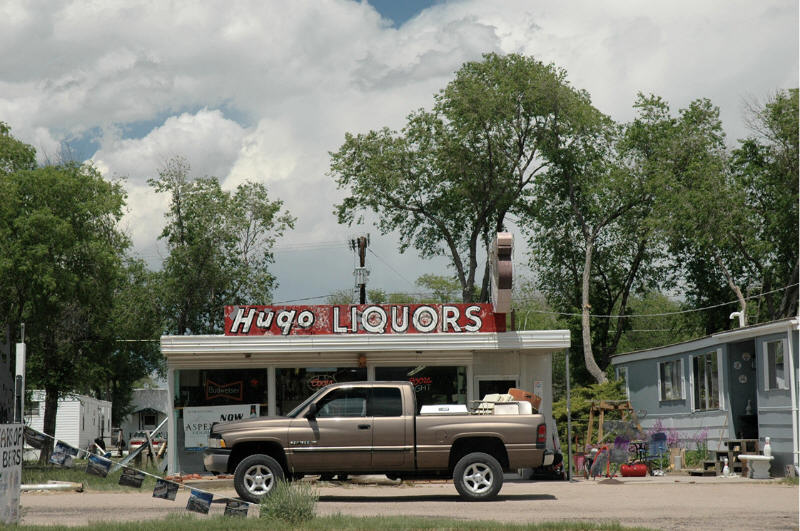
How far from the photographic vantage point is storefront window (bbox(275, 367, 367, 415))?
74.9 ft

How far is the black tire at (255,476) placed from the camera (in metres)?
16.1

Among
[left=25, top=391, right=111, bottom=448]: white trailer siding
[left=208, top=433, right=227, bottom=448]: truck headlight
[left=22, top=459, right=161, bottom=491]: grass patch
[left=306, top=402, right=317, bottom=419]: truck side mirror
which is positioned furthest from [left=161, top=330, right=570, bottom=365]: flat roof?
[left=25, top=391, right=111, bottom=448]: white trailer siding

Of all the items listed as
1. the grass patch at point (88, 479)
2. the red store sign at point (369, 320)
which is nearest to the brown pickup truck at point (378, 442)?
the grass patch at point (88, 479)

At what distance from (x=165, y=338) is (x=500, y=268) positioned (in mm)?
7514

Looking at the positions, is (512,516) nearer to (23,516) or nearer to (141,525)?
(141,525)

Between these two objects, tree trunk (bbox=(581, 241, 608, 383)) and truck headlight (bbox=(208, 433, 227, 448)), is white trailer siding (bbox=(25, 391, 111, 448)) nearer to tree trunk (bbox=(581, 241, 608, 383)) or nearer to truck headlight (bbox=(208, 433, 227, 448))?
tree trunk (bbox=(581, 241, 608, 383))

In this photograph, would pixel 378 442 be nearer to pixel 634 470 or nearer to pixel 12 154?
pixel 634 470

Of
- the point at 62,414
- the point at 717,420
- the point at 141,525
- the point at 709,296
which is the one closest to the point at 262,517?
the point at 141,525

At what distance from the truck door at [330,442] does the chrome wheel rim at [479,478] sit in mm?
1662

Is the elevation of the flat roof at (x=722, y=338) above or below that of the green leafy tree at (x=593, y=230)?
below

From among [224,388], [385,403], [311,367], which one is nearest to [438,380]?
[311,367]

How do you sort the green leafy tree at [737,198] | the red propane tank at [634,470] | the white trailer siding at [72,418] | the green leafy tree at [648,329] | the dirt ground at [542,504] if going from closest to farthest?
the dirt ground at [542,504]
the red propane tank at [634,470]
the green leafy tree at [737,198]
the white trailer siding at [72,418]
the green leafy tree at [648,329]

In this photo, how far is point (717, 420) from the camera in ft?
88.6

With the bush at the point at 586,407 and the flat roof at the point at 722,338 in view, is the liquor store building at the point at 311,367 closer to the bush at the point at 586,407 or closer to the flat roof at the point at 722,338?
the flat roof at the point at 722,338
